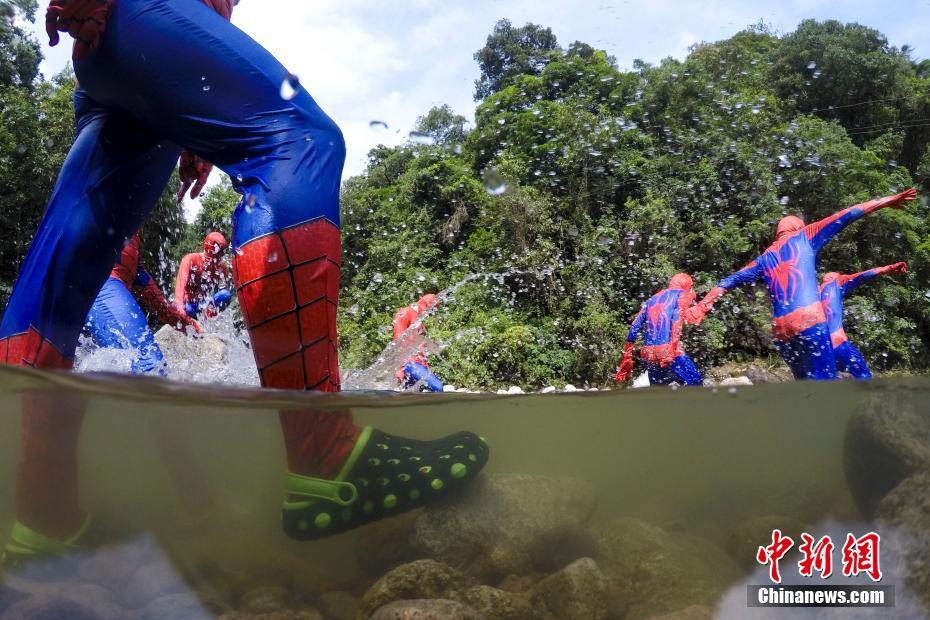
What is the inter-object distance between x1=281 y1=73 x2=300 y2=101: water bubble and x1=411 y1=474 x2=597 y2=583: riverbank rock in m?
0.79

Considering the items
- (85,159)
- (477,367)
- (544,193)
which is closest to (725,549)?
(85,159)

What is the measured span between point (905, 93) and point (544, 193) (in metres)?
2.47

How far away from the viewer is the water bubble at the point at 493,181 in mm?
3582

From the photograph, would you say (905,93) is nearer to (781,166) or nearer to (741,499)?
(781,166)

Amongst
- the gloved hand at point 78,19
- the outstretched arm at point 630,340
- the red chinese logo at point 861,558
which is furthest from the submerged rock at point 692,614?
the outstretched arm at point 630,340

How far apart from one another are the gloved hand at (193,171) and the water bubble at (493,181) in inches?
73.3

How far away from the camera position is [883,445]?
1.43 meters

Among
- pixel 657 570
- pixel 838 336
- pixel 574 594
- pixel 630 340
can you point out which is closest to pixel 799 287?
pixel 838 336

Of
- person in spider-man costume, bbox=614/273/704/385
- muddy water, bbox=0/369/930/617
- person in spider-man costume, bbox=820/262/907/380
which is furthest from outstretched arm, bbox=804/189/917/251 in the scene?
muddy water, bbox=0/369/930/617

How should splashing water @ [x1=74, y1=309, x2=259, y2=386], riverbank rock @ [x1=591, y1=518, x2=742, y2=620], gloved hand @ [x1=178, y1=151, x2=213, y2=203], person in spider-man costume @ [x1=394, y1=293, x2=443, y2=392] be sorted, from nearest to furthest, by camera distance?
riverbank rock @ [x1=591, y1=518, x2=742, y2=620]
gloved hand @ [x1=178, y1=151, x2=213, y2=203]
splashing water @ [x1=74, y1=309, x2=259, y2=386]
person in spider-man costume @ [x1=394, y1=293, x2=443, y2=392]

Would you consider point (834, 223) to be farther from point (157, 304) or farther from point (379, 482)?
point (157, 304)

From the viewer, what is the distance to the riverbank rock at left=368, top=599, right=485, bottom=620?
103 centimetres

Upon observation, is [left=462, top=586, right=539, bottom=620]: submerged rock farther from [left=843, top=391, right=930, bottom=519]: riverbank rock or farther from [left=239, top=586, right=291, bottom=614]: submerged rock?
[left=843, top=391, right=930, bottom=519]: riverbank rock

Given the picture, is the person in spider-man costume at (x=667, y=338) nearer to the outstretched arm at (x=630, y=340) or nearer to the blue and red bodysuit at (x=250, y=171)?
the outstretched arm at (x=630, y=340)
